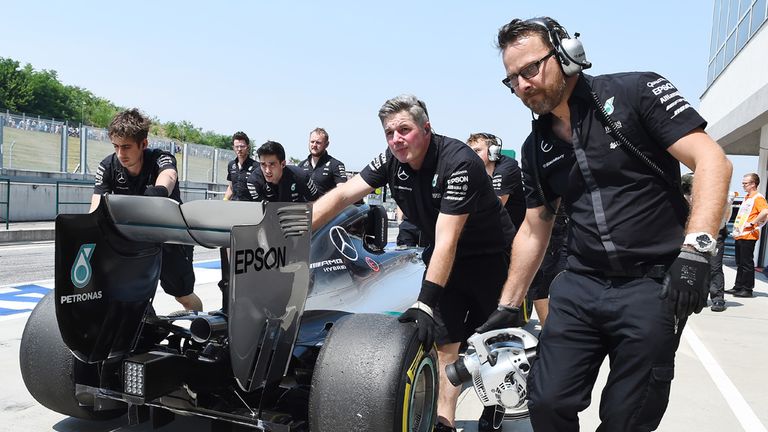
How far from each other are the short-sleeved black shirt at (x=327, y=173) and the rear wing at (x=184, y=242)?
5.07 m

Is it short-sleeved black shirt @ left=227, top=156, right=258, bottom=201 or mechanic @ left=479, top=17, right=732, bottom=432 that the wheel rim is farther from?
short-sleeved black shirt @ left=227, top=156, right=258, bottom=201

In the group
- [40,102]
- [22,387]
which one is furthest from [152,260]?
[40,102]

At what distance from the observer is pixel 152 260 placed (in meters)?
3.30

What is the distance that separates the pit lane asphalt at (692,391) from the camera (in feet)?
11.8

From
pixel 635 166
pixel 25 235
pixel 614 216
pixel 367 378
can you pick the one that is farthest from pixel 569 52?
pixel 25 235

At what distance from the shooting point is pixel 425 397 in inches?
119

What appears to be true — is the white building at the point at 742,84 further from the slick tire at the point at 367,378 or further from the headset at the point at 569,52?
the slick tire at the point at 367,378

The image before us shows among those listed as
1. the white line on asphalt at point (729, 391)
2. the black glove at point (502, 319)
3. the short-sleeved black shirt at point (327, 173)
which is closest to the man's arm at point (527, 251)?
the black glove at point (502, 319)

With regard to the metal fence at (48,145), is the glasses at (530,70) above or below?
below

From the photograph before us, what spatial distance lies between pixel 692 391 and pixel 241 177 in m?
4.78

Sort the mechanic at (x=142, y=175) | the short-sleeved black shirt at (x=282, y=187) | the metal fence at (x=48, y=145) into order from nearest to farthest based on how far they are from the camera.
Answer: the mechanic at (x=142, y=175), the short-sleeved black shirt at (x=282, y=187), the metal fence at (x=48, y=145)

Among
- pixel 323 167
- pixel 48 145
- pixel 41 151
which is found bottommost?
pixel 323 167

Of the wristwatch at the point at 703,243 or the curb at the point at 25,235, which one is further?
the curb at the point at 25,235

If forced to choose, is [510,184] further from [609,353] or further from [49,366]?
[49,366]
